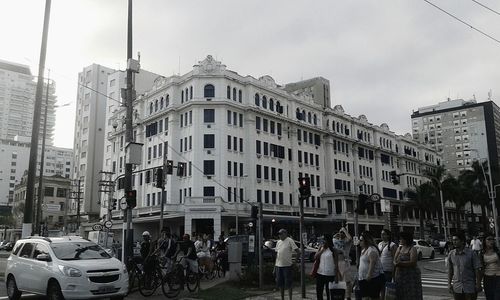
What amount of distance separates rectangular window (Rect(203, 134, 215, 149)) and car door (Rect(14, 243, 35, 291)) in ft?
115

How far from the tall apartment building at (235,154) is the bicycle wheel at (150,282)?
27.6 meters

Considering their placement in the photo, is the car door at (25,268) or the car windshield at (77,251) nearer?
the car windshield at (77,251)

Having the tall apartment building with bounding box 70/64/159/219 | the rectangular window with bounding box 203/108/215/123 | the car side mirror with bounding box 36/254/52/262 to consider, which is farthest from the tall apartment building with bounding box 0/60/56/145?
the car side mirror with bounding box 36/254/52/262

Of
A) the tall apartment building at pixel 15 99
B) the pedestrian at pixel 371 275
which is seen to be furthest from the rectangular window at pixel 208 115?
the tall apartment building at pixel 15 99

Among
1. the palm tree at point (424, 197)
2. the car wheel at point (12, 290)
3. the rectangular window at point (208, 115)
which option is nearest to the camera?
the car wheel at point (12, 290)

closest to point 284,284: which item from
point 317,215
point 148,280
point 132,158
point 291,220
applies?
point 148,280

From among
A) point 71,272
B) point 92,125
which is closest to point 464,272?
point 71,272

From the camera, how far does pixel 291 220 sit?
166 ft

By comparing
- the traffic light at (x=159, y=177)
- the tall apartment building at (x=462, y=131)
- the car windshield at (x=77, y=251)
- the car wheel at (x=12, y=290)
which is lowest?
the car wheel at (x=12, y=290)

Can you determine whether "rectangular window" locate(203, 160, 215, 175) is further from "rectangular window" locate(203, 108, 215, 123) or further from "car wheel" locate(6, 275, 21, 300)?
"car wheel" locate(6, 275, 21, 300)

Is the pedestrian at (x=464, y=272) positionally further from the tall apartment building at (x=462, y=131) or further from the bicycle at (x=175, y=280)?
→ the tall apartment building at (x=462, y=131)

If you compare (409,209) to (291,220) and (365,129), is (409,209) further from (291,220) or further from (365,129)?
(291,220)

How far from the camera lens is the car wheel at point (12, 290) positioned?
40.1 feet

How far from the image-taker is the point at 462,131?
117 metres
